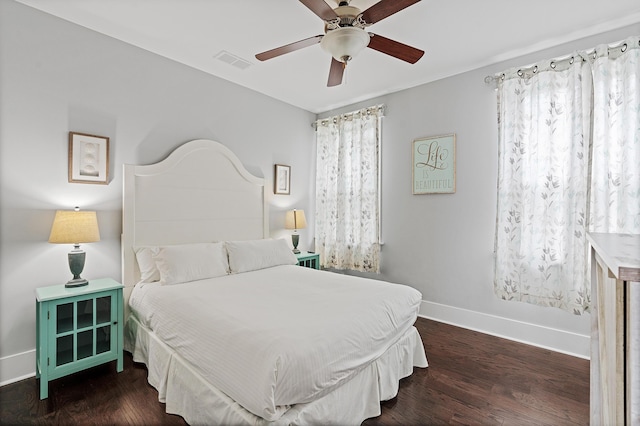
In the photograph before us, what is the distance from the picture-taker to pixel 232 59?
3.25m

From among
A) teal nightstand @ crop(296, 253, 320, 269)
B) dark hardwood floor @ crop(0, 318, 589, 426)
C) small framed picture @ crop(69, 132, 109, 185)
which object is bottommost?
dark hardwood floor @ crop(0, 318, 589, 426)

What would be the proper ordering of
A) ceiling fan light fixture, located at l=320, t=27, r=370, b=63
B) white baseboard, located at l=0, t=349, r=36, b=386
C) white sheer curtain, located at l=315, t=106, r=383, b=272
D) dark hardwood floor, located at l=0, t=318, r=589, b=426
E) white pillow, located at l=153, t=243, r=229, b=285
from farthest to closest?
white sheer curtain, located at l=315, t=106, r=383, b=272
white pillow, located at l=153, t=243, r=229, b=285
white baseboard, located at l=0, t=349, r=36, b=386
ceiling fan light fixture, located at l=320, t=27, r=370, b=63
dark hardwood floor, located at l=0, t=318, r=589, b=426

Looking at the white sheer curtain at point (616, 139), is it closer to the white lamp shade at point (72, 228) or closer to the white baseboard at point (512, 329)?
the white baseboard at point (512, 329)

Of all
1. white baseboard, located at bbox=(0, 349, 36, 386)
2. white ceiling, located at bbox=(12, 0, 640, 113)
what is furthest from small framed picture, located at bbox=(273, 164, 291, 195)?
white baseboard, located at bbox=(0, 349, 36, 386)

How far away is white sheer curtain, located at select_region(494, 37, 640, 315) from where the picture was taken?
8.25ft

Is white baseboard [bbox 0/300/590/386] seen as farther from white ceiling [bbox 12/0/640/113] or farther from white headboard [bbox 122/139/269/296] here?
white ceiling [bbox 12/0/640/113]

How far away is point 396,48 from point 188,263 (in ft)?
8.02

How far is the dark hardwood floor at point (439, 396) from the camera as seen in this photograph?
1929 millimetres

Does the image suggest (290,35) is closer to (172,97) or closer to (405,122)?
(172,97)

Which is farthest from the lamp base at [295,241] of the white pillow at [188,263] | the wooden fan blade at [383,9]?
the wooden fan blade at [383,9]

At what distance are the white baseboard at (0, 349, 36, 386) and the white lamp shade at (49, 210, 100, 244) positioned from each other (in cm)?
93

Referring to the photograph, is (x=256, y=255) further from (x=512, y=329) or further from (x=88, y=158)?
(x=512, y=329)

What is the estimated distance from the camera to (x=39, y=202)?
2457 millimetres

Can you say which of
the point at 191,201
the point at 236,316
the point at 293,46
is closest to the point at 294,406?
the point at 236,316
